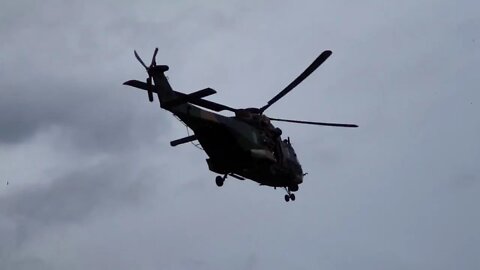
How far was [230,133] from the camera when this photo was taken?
4484 centimetres

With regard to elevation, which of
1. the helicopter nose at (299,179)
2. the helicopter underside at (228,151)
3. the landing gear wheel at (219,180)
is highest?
the helicopter nose at (299,179)

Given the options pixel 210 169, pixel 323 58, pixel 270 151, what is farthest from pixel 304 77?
pixel 210 169

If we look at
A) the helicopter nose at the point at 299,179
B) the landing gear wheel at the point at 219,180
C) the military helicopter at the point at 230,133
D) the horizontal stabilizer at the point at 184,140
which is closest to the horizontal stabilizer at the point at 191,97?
the military helicopter at the point at 230,133

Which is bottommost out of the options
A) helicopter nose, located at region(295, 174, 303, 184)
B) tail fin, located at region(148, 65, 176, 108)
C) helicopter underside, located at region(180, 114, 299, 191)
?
helicopter underside, located at region(180, 114, 299, 191)

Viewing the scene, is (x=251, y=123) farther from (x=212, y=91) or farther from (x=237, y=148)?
(x=212, y=91)

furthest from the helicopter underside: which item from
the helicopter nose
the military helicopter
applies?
the helicopter nose

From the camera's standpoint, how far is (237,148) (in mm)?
44938

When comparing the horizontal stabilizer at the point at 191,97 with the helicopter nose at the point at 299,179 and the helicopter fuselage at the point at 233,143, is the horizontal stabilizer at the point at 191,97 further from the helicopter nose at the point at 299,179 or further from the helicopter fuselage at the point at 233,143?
the helicopter nose at the point at 299,179

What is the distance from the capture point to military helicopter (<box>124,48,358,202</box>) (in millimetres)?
43653

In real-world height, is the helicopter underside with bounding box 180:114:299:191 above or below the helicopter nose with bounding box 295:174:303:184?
below

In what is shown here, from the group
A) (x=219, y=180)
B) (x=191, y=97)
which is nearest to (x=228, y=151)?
(x=219, y=180)

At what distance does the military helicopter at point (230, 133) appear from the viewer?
143 ft

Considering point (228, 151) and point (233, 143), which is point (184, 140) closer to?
point (228, 151)

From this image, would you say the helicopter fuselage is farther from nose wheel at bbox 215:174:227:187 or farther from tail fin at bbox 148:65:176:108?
tail fin at bbox 148:65:176:108
